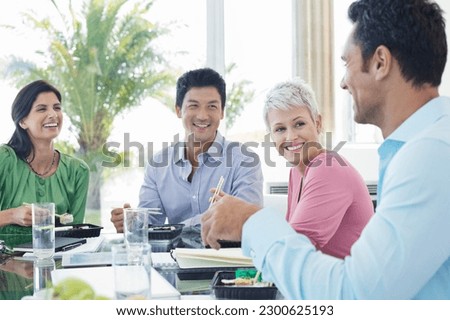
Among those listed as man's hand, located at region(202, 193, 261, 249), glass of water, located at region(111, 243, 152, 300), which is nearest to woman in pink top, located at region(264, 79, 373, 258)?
man's hand, located at region(202, 193, 261, 249)

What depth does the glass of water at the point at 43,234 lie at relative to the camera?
1939 millimetres

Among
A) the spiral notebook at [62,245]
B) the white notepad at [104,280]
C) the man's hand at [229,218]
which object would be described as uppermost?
the man's hand at [229,218]

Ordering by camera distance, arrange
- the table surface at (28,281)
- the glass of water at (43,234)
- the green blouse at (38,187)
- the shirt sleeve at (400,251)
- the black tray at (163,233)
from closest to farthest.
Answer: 1. the shirt sleeve at (400,251)
2. the table surface at (28,281)
3. the glass of water at (43,234)
4. the black tray at (163,233)
5. the green blouse at (38,187)

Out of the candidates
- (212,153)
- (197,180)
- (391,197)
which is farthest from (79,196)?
(391,197)

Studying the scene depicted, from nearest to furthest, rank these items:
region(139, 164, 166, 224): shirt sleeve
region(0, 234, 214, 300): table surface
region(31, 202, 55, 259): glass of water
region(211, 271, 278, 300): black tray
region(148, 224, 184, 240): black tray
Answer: region(211, 271, 278, 300): black tray
region(0, 234, 214, 300): table surface
region(31, 202, 55, 259): glass of water
region(148, 224, 184, 240): black tray
region(139, 164, 166, 224): shirt sleeve

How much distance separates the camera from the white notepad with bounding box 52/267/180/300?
1.42m

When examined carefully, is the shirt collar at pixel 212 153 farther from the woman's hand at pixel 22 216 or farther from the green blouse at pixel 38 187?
the woman's hand at pixel 22 216

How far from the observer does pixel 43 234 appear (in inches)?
76.5

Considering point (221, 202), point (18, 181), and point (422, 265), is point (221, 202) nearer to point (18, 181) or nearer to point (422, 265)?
point (422, 265)

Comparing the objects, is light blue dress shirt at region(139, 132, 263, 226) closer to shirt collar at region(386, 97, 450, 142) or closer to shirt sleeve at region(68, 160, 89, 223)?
shirt sleeve at region(68, 160, 89, 223)

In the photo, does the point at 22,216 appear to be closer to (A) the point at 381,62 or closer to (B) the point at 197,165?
(B) the point at 197,165

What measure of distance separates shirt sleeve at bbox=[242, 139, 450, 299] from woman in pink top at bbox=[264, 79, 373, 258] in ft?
2.96

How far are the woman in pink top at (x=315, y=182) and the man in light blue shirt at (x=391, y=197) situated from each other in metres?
0.72

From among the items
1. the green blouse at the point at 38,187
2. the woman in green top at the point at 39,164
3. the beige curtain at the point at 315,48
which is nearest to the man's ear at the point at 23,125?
the woman in green top at the point at 39,164
